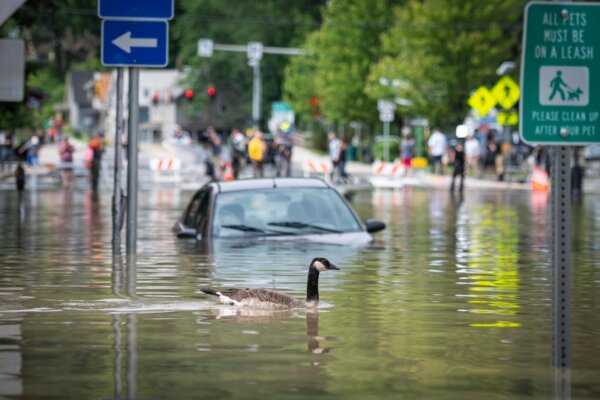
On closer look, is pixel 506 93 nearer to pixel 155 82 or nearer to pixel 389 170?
pixel 389 170

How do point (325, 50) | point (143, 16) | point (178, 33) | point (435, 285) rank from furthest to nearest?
1. point (178, 33)
2. point (325, 50)
3. point (143, 16)
4. point (435, 285)

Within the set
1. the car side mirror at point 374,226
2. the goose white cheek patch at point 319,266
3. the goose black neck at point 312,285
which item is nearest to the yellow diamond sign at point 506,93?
the car side mirror at point 374,226

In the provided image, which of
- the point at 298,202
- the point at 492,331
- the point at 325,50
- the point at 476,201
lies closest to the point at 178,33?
the point at 325,50

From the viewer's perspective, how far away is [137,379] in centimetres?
1145

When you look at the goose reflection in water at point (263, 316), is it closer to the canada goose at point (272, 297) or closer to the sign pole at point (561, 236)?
the canada goose at point (272, 297)

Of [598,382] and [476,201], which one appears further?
[476,201]

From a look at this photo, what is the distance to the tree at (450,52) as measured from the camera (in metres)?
76.0

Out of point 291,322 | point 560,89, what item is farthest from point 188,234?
point 560,89

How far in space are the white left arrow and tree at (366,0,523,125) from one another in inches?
2146

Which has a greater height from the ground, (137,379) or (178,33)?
(178,33)

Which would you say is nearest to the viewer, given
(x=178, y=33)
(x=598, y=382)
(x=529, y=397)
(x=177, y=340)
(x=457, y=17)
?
(x=529, y=397)

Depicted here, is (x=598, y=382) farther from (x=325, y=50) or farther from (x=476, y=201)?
(x=325, y=50)

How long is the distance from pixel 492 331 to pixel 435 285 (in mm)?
4699

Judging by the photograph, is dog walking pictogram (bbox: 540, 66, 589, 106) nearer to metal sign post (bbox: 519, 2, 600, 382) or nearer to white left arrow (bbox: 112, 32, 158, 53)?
metal sign post (bbox: 519, 2, 600, 382)
